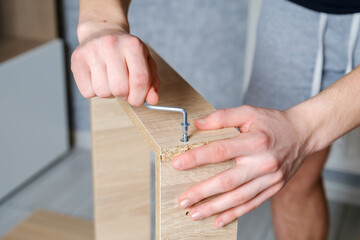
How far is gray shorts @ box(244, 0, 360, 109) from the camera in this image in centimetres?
101

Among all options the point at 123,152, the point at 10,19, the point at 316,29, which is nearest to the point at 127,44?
the point at 123,152

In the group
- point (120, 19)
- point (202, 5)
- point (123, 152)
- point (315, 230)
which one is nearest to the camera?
point (120, 19)

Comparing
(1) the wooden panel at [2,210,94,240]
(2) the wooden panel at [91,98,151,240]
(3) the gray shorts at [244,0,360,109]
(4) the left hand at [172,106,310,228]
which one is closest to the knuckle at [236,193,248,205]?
(4) the left hand at [172,106,310,228]

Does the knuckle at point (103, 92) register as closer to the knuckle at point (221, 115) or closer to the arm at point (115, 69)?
the arm at point (115, 69)

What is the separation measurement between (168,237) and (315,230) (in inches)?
28.0

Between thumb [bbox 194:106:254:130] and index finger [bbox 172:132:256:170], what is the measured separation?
40 millimetres

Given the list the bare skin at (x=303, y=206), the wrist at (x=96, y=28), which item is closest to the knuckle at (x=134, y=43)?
the wrist at (x=96, y=28)

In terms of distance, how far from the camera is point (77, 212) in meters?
1.73

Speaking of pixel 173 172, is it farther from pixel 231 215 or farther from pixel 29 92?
pixel 29 92

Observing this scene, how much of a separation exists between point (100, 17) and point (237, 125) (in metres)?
0.30

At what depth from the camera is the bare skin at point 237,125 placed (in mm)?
549

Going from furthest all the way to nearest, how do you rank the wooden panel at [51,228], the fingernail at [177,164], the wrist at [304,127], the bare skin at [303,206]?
1. the wooden panel at [51,228]
2. the bare skin at [303,206]
3. the wrist at [304,127]
4. the fingernail at [177,164]

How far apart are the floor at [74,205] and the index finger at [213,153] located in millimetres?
1135

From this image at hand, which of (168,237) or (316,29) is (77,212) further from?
(168,237)
